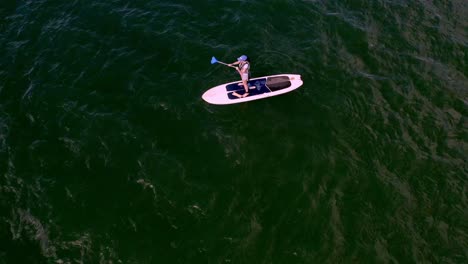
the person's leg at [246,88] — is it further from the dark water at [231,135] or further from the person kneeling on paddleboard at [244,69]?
the dark water at [231,135]

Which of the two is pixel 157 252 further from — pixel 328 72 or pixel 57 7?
pixel 57 7

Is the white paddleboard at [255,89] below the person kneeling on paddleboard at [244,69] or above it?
below

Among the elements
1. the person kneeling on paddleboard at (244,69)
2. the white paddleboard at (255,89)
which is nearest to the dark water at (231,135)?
the white paddleboard at (255,89)

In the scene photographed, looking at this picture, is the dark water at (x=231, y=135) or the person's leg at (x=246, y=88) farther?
the person's leg at (x=246, y=88)

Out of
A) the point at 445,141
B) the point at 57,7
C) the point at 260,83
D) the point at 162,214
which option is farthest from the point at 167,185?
the point at 57,7

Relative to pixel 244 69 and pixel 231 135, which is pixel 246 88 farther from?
pixel 231 135

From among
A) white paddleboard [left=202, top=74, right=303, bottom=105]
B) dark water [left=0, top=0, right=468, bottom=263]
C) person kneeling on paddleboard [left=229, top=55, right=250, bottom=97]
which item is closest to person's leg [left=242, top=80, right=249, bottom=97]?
person kneeling on paddleboard [left=229, top=55, right=250, bottom=97]
